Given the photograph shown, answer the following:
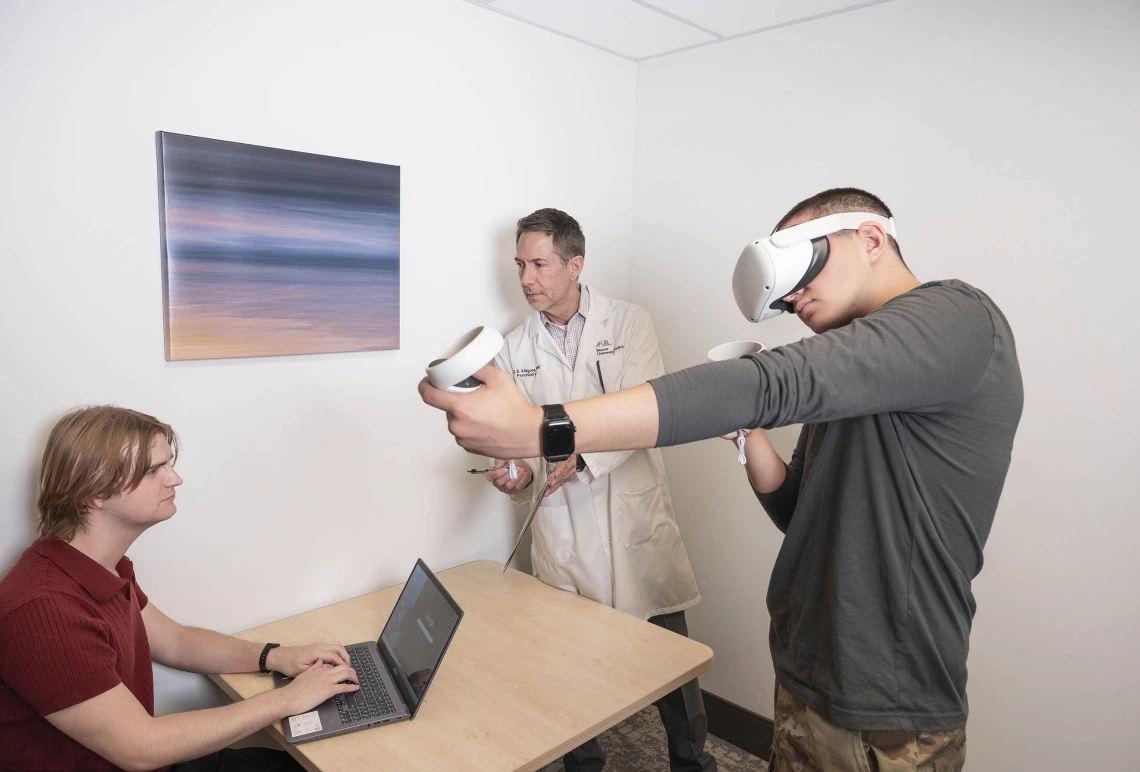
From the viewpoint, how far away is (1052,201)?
2078mm

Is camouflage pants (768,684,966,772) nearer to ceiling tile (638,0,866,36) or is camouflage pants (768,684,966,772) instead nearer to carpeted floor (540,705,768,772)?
carpeted floor (540,705,768,772)

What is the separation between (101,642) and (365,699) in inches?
21.5

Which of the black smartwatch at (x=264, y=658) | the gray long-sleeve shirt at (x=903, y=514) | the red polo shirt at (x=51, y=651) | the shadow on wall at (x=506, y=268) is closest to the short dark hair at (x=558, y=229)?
the shadow on wall at (x=506, y=268)

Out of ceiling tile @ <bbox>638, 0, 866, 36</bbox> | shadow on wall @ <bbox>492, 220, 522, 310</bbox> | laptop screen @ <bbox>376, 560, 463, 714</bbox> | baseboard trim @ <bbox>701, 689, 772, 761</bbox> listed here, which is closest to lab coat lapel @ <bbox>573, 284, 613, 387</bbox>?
shadow on wall @ <bbox>492, 220, 522, 310</bbox>

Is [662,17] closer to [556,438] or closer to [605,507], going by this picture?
[605,507]

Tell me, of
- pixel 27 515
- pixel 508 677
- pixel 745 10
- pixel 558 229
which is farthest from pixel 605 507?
pixel 745 10

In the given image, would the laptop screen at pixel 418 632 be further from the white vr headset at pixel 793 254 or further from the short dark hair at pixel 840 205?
the short dark hair at pixel 840 205

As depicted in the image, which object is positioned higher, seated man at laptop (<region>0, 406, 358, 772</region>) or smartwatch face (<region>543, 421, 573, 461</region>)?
smartwatch face (<region>543, 421, 573, 461</region>)

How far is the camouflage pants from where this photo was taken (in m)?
1.26

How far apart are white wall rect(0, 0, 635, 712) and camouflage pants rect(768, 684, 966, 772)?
1.47 m

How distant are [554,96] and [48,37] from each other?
63.9 inches

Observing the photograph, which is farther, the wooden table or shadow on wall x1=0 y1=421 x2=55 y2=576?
shadow on wall x1=0 y1=421 x2=55 y2=576

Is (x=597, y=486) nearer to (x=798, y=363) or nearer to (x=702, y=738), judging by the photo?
(x=702, y=738)

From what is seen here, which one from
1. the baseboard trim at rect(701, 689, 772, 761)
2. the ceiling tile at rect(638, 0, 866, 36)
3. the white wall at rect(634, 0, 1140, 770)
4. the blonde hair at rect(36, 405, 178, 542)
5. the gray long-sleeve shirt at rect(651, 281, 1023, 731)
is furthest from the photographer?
the baseboard trim at rect(701, 689, 772, 761)
